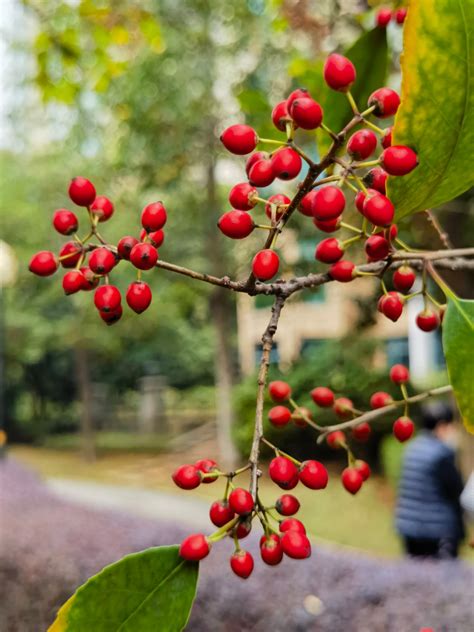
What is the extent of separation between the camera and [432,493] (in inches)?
130

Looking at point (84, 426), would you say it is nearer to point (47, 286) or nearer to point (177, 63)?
point (47, 286)

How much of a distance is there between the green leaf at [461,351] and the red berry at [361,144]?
0.11 metres

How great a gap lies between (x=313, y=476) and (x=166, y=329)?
11878 mm

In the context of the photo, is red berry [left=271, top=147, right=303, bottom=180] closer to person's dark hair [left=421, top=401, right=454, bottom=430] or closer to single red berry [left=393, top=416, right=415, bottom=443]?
single red berry [left=393, top=416, right=415, bottom=443]

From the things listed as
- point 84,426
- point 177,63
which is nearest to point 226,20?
point 177,63

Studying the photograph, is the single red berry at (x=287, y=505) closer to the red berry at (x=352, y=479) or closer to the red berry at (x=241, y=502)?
the red berry at (x=241, y=502)

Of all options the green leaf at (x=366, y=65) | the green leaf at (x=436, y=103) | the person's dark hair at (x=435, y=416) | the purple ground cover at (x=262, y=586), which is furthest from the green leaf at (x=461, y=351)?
the person's dark hair at (x=435, y=416)

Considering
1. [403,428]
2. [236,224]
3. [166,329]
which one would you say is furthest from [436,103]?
[166,329]

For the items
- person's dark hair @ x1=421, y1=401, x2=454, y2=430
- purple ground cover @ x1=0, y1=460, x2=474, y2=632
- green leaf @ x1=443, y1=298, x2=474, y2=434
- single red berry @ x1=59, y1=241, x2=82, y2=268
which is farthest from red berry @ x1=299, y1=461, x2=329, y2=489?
person's dark hair @ x1=421, y1=401, x2=454, y2=430

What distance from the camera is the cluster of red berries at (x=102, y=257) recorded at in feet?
1.39

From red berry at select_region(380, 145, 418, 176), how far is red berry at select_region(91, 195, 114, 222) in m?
0.23

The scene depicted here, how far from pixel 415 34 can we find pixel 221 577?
2.07 metres

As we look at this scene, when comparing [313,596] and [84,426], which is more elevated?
[313,596]

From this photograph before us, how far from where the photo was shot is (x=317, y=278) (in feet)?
1.51
